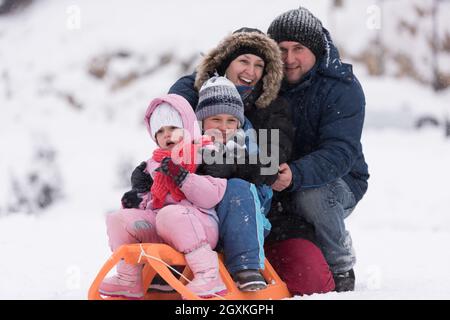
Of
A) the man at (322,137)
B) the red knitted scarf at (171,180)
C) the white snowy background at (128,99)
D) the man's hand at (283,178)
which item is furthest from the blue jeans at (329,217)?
the white snowy background at (128,99)

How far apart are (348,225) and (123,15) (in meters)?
5.19

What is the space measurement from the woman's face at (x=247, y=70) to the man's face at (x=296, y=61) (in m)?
0.24

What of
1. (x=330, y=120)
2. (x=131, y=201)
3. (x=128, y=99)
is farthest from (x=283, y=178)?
(x=128, y=99)

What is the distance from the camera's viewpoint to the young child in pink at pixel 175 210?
2.15m

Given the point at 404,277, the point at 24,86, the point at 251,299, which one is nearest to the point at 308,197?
the point at 251,299

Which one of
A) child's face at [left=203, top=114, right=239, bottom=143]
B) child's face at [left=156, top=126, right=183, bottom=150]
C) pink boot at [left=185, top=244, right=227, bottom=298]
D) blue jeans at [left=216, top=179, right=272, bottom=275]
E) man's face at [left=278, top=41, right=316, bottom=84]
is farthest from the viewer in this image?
man's face at [left=278, top=41, right=316, bottom=84]

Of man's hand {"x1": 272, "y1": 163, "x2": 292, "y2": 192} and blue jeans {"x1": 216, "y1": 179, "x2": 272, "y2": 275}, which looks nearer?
blue jeans {"x1": 216, "y1": 179, "x2": 272, "y2": 275}

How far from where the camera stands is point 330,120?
2834 mm

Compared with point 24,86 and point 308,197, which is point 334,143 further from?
point 24,86

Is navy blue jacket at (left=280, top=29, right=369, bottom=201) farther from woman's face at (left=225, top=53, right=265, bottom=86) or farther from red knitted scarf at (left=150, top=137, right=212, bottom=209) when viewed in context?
red knitted scarf at (left=150, top=137, right=212, bottom=209)

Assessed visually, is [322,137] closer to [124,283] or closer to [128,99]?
[124,283]

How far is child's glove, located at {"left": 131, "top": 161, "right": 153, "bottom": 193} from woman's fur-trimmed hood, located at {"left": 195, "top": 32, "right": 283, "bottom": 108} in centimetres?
52

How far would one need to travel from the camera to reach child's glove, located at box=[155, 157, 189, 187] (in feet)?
7.16

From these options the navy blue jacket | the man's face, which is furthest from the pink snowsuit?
the man's face
